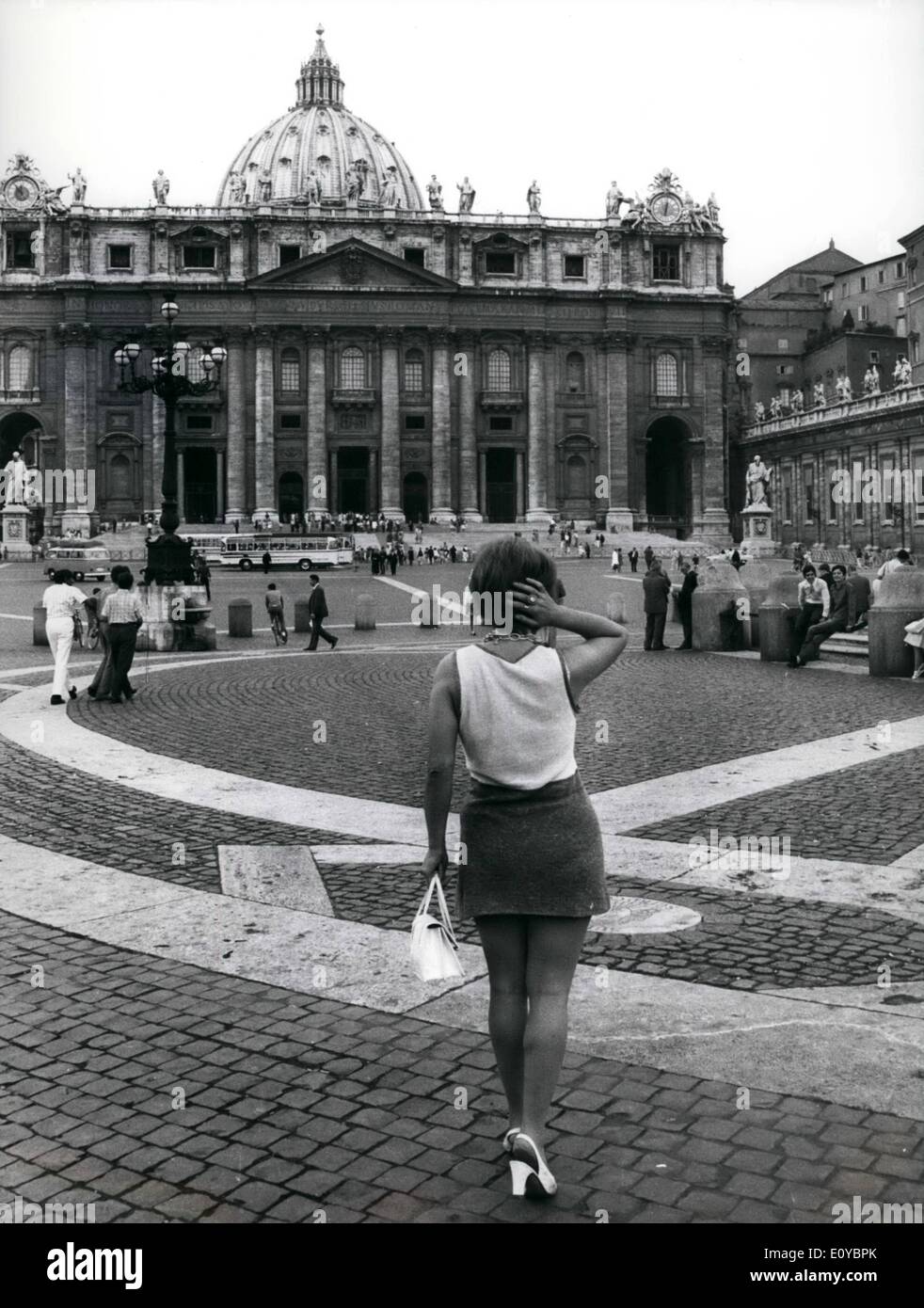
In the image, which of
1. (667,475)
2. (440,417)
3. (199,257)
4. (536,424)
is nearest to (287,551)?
(440,417)

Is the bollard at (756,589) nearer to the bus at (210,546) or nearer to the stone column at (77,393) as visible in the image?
the bus at (210,546)

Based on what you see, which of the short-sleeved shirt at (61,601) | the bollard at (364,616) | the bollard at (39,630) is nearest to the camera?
the short-sleeved shirt at (61,601)

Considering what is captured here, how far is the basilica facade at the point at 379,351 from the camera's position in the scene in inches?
3174

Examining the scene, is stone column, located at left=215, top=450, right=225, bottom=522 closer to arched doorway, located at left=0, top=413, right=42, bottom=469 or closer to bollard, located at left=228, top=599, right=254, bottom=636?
arched doorway, located at left=0, top=413, right=42, bottom=469

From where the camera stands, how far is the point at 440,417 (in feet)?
269

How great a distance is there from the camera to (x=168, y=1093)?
476 centimetres

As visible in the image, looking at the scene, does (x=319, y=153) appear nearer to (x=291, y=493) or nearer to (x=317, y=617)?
(x=291, y=493)

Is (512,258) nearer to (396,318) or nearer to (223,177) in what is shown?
(396,318)

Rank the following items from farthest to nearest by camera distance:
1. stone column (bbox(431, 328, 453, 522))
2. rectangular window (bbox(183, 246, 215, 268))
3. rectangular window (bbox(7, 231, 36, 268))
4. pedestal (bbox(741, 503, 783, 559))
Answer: rectangular window (bbox(183, 246, 215, 268)) → rectangular window (bbox(7, 231, 36, 268)) → stone column (bbox(431, 328, 453, 522)) → pedestal (bbox(741, 503, 783, 559))

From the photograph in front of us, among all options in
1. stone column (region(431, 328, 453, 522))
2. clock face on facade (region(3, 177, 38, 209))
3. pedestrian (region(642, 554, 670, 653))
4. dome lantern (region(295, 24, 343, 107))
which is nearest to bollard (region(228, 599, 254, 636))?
pedestrian (region(642, 554, 670, 653))

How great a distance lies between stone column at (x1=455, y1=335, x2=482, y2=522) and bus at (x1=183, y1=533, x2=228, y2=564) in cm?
2089

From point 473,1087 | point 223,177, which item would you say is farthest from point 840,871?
point 223,177

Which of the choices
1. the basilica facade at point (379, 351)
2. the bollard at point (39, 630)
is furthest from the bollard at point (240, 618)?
the basilica facade at point (379, 351)

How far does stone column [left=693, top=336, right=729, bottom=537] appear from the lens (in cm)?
8320
